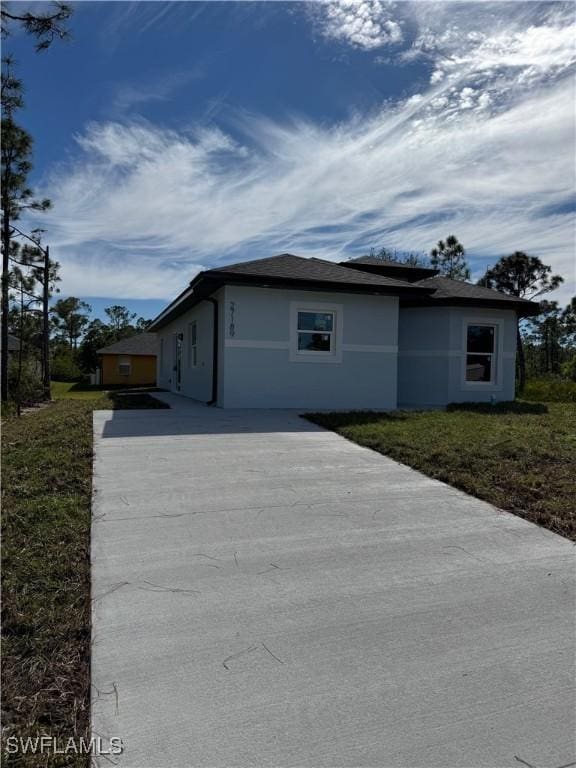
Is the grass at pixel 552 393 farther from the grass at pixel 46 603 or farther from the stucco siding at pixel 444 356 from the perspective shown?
the grass at pixel 46 603

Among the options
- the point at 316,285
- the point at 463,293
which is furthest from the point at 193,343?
the point at 463,293

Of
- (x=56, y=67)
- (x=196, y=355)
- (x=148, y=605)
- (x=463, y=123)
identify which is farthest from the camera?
(x=196, y=355)

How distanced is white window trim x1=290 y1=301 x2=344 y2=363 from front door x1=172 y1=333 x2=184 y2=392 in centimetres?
670

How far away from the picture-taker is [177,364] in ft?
60.5

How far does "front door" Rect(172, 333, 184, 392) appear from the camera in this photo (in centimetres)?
1761

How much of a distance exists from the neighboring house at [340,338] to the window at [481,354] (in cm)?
3

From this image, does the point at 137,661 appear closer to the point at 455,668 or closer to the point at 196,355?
the point at 455,668

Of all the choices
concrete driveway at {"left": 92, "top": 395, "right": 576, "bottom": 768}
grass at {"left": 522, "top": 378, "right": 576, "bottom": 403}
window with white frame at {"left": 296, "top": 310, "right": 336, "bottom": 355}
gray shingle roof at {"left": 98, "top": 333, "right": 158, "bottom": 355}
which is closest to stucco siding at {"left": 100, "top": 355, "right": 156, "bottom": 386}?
gray shingle roof at {"left": 98, "top": 333, "right": 158, "bottom": 355}

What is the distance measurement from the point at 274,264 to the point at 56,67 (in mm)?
6311

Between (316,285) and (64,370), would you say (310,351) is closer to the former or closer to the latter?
(316,285)

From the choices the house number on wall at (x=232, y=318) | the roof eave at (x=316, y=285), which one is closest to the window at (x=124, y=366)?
the house number on wall at (x=232, y=318)

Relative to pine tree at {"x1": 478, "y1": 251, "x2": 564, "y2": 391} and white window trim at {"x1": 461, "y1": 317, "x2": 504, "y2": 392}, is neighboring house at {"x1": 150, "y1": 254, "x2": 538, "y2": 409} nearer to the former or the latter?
white window trim at {"x1": 461, "y1": 317, "x2": 504, "y2": 392}

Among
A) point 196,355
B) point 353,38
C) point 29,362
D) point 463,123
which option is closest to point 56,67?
point 353,38

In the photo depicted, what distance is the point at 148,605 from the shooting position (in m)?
2.92
